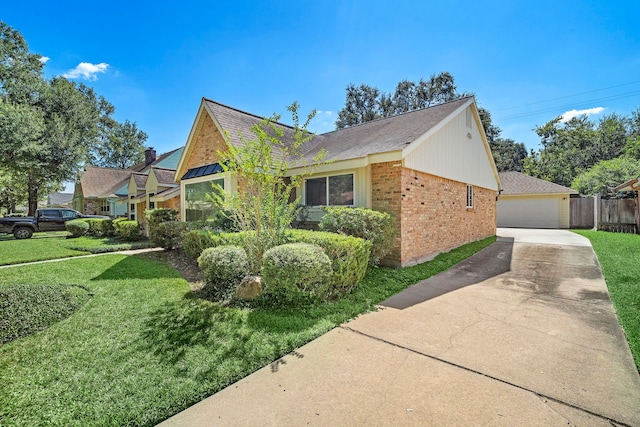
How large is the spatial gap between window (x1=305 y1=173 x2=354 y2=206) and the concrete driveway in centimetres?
421

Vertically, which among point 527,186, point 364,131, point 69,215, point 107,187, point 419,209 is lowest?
point 69,215

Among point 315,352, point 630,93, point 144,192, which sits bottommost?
point 315,352

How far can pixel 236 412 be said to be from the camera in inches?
97.0

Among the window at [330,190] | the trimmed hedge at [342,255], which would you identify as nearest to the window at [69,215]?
the window at [330,190]

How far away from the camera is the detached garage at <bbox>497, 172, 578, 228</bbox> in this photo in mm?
20297

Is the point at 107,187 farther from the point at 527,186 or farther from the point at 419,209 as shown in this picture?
the point at 527,186

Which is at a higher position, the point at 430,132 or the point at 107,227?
the point at 430,132

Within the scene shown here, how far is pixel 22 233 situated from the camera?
16.3 metres

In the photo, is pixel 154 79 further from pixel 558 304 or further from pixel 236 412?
pixel 558 304

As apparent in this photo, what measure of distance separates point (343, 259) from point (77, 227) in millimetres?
17606

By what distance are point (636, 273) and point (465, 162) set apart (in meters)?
6.12

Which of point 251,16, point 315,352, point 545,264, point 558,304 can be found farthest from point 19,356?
point 545,264

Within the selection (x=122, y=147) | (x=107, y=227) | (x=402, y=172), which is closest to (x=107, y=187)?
(x=107, y=227)

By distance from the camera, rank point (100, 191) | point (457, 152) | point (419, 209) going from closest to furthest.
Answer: point (419, 209) → point (457, 152) → point (100, 191)
